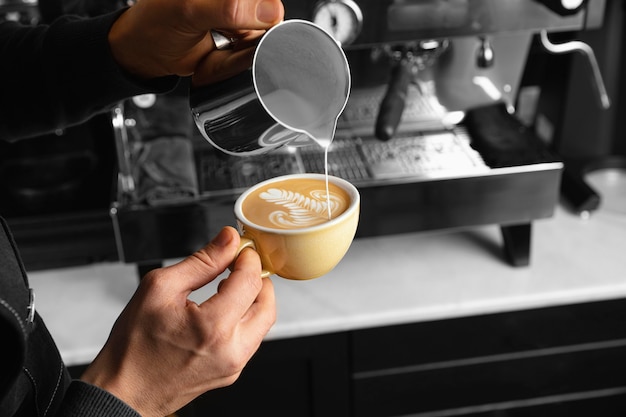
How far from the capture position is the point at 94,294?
1429 millimetres

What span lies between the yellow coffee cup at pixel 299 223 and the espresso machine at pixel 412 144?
391 mm

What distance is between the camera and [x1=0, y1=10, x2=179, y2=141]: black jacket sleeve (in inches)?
37.0

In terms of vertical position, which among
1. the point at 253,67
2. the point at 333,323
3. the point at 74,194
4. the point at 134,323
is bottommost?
the point at 333,323

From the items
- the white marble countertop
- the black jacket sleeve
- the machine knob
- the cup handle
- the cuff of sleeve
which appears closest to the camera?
the cuff of sleeve

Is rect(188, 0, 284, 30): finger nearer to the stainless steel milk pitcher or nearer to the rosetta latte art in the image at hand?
the stainless steel milk pitcher

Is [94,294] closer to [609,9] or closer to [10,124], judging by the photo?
[10,124]

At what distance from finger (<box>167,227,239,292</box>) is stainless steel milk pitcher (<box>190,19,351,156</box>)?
115 millimetres

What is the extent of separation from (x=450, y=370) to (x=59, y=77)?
91 cm

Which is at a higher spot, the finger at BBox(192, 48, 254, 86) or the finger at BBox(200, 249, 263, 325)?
the finger at BBox(192, 48, 254, 86)

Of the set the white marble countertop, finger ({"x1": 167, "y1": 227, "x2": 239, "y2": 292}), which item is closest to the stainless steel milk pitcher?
finger ({"x1": 167, "y1": 227, "x2": 239, "y2": 292})

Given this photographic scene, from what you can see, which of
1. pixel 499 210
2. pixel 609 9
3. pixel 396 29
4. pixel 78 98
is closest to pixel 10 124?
pixel 78 98

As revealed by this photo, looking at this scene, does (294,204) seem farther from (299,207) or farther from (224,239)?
(224,239)

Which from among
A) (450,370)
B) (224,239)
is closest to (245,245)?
(224,239)

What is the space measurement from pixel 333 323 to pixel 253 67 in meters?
0.68
